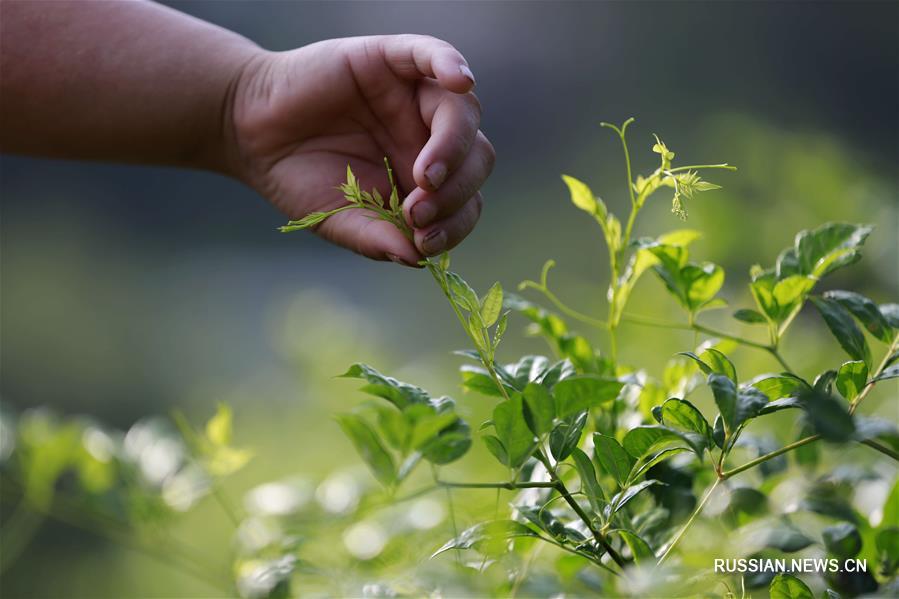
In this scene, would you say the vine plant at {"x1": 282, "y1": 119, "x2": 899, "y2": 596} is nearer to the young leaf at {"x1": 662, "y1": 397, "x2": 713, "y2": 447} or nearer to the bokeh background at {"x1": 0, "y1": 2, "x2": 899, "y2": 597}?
the young leaf at {"x1": 662, "y1": 397, "x2": 713, "y2": 447}

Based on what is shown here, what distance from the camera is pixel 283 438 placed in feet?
5.55

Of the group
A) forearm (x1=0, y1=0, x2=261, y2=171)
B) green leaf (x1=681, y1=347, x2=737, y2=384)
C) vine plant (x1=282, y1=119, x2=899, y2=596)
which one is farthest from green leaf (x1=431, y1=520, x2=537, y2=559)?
forearm (x1=0, y1=0, x2=261, y2=171)

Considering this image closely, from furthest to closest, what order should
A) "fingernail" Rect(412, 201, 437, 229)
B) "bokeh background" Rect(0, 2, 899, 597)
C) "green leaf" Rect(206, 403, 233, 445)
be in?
"bokeh background" Rect(0, 2, 899, 597) → "green leaf" Rect(206, 403, 233, 445) → "fingernail" Rect(412, 201, 437, 229)

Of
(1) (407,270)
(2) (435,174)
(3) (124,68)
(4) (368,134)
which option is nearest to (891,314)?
(2) (435,174)

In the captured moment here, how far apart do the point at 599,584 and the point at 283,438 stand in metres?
1.31

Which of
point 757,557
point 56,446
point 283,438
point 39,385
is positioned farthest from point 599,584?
point 39,385

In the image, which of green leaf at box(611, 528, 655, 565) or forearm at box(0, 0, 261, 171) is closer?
green leaf at box(611, 528, 655, 565)

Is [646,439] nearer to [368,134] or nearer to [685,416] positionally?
[685,416]

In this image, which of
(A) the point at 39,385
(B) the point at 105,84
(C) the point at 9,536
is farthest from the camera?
(A) the point at 39,385

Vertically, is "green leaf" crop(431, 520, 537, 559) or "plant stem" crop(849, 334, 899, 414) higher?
"plant stem" crop(849, 334, 899, 414)

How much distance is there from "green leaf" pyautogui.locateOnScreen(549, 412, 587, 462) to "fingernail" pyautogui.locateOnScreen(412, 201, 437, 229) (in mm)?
140

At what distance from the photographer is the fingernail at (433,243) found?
0.46 m

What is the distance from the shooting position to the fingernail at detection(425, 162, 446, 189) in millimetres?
449

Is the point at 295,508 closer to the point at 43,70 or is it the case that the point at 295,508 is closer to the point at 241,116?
the point at 241,116
